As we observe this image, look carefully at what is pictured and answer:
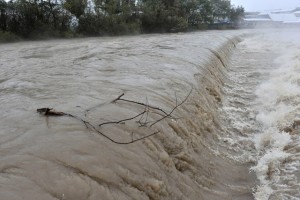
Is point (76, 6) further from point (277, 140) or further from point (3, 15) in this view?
point (277, 140)

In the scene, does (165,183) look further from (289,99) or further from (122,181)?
(289,99)

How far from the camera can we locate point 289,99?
8422 millimetres

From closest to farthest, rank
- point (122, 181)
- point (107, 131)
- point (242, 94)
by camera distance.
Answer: point (122, 181) < point (107, 131) < point (242, 94)

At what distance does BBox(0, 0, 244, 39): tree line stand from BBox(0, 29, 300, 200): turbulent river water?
1730 centimetres

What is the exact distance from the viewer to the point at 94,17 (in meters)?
29.4

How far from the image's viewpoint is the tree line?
25219 millimetres

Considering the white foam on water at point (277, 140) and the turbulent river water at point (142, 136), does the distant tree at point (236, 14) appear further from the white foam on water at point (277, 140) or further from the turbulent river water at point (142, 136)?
the turbulent river water at point (142, 136)

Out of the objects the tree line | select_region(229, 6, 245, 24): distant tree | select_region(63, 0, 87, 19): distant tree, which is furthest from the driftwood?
select_region(229, 6, 245, 24): distant tree

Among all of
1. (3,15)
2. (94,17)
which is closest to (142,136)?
(3,15)

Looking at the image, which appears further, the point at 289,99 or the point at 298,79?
the point at 298,79

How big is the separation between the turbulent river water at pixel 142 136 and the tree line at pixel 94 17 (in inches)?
681

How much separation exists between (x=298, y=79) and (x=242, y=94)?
5.18ft

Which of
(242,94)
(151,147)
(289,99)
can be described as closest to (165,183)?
(151,147)

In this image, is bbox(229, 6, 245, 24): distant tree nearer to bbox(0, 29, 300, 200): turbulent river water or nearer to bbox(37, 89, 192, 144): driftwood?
bbox(0, 29, 300, 200): turbulent river water
